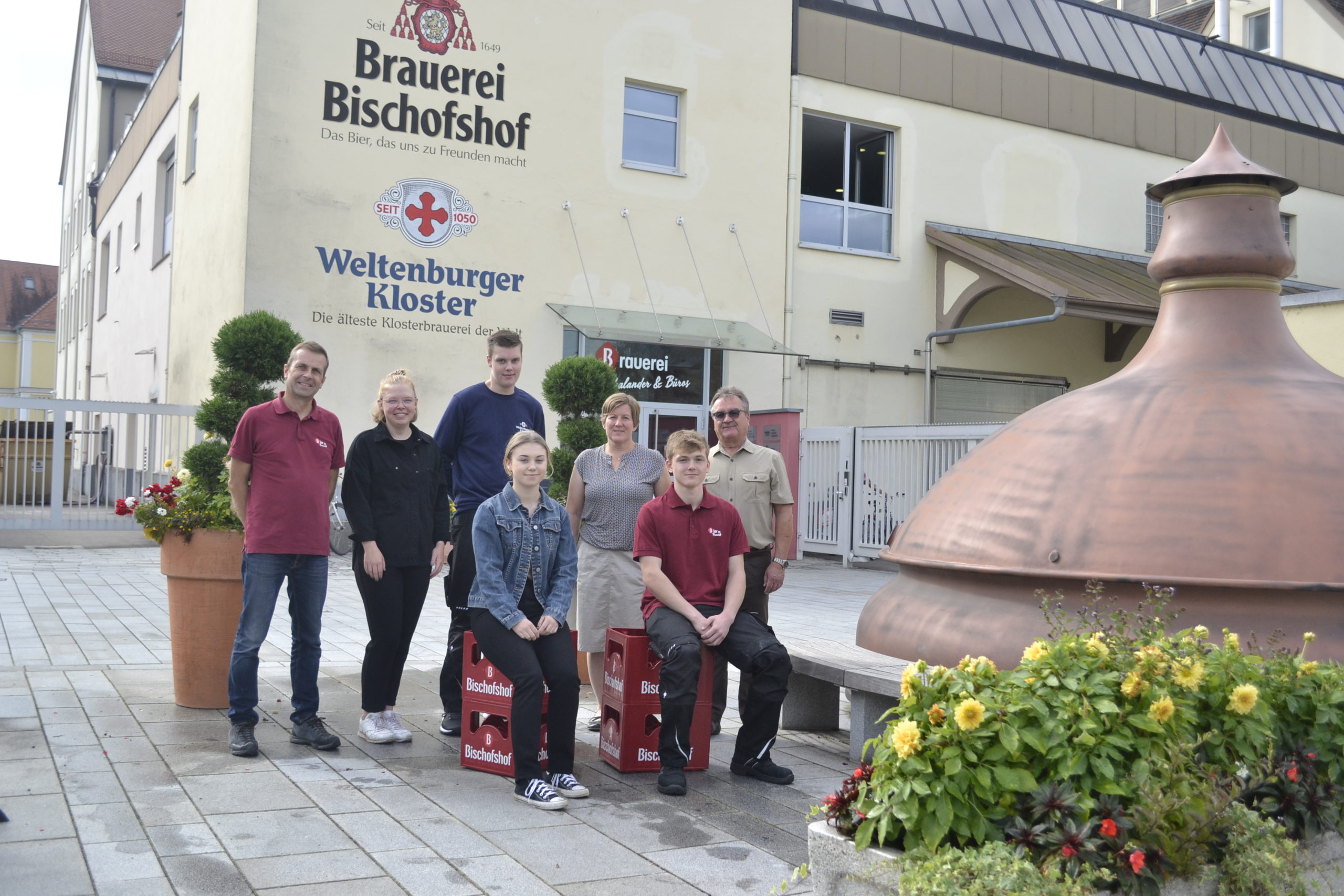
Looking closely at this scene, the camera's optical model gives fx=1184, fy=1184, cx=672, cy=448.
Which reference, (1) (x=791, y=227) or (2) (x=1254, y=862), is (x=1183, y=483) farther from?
(1) (x=791, y=227)

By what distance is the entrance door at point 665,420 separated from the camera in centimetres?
1814

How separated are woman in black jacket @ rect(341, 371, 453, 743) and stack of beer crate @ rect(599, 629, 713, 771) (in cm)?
104

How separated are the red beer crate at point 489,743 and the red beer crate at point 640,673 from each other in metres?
0.40

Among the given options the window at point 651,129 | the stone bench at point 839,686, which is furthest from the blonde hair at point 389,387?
the window at point 651,129

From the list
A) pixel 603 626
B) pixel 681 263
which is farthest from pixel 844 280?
pixel 603 626

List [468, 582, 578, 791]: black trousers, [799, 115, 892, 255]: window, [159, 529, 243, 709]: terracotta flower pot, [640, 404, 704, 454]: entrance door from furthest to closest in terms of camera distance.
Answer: [799, 115, 892, 255]: window < [640, 404, 704, 454]: entrance door < [159, 529, 243, 709]: terracotta flower pot < [468, 582, 578, 791]: black trousers

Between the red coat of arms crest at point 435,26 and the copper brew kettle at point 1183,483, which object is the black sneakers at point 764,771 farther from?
the red coat of arms crest at point 435,26

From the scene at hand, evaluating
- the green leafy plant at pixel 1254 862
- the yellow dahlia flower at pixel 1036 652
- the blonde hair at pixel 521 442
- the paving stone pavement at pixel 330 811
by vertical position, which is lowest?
the paving stone pavement at pixel 330 811

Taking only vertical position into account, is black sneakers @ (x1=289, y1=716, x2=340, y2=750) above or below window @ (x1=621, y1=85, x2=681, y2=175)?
below

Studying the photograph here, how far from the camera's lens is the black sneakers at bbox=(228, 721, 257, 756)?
17.4 ft

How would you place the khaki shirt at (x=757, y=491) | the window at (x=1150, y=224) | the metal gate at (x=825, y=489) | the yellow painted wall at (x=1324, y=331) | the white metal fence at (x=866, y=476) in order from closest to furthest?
1. the khaki shirt at (x=757, y=491)
2. the yellow painted wall at (x=1324, y=331)
3. the white metal fence at (x=866, y=476)
4. the metal gate at (x=825, y=489)
5. the window at (x=1150, y=224)

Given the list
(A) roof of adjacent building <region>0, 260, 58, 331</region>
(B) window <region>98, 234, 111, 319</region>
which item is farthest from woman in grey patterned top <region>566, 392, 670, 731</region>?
(A) roof of adjacent building <region>0, 260, 58, 331</region>

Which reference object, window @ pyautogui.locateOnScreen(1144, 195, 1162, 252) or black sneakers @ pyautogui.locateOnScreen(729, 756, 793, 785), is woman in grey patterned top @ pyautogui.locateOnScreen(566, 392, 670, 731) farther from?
window @ pyautogui.locateOnScreen(1144, 195, 1162, 252)

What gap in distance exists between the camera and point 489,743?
5.25 meters
